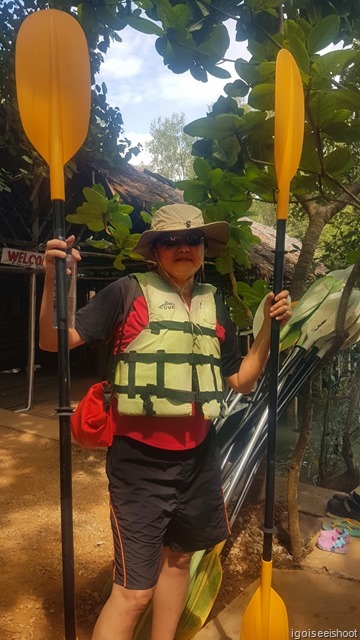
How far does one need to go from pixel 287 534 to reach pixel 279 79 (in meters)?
2.42

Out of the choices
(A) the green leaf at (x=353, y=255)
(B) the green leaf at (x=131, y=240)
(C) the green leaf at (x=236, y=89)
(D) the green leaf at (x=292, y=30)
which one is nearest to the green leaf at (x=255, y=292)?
(A) the green leaf at (x=353, y=255)

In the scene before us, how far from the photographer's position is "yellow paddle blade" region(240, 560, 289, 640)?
59.4 inches

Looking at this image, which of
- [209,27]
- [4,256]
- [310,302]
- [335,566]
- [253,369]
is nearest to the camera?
[253,369]

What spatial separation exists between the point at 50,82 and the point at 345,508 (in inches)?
110

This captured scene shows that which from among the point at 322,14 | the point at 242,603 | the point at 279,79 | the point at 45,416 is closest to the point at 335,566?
the point at 242,603

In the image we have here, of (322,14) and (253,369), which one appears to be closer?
(253,369)

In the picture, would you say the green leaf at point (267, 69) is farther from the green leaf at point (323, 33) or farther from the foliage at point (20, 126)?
the foliage at point (20, 126)

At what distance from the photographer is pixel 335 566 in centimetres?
245

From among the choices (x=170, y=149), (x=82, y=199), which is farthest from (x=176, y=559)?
(x=170, y=149)

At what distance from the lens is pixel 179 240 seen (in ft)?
4.81

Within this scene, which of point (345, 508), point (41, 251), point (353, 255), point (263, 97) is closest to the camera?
point (263, 97)

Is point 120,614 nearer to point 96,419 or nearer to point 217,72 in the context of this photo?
point 96,419

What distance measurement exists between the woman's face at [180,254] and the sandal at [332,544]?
1939 mm

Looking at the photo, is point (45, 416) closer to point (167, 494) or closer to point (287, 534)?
point (287, 534)
